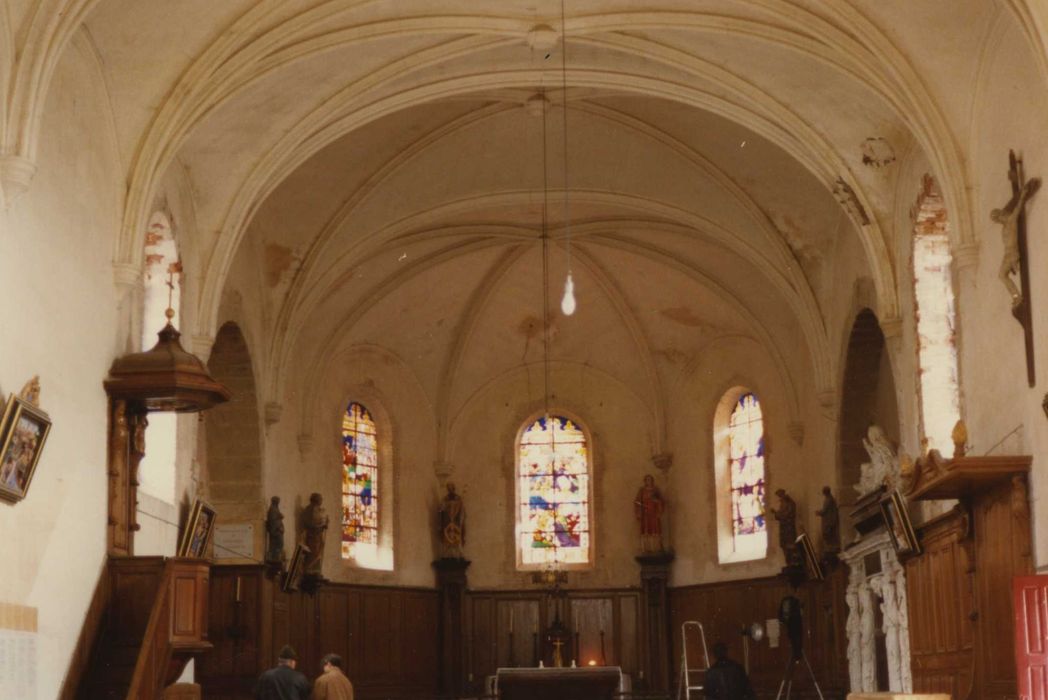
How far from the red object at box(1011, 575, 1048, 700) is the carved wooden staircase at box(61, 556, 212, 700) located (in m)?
7.34

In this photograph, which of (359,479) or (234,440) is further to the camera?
(359,479)

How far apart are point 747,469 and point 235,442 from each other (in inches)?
372

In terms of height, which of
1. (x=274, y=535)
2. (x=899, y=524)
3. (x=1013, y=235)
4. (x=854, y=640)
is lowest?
(x=854, y=640)

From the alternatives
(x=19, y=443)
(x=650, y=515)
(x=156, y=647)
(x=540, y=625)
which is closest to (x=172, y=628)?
(x=156, y=647)

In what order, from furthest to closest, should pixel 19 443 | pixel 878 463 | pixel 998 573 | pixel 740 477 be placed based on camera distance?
pixel 740 477
pixel 878 463
pixel 998 573
pixel 19 443

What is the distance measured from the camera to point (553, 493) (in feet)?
94.7

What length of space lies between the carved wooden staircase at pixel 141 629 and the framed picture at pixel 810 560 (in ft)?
35.8

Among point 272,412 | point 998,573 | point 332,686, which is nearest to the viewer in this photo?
point 998,573

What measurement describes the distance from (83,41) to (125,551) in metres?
4.98

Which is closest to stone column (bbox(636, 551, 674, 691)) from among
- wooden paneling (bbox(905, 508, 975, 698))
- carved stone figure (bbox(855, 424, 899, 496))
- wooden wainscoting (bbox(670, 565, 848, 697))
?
wooden wainscoting (bbox(670, 565, 848, 697))

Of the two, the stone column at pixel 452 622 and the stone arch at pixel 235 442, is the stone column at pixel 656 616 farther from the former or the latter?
the stone arch at pixel 235 442

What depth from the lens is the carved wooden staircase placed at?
13562 mm

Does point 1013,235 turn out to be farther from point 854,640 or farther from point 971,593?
point 854,640

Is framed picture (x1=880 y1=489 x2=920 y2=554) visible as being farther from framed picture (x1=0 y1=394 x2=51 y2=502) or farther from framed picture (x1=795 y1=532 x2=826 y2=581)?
framed picture (x1=0 y1=394 x2=51 y2=502)
